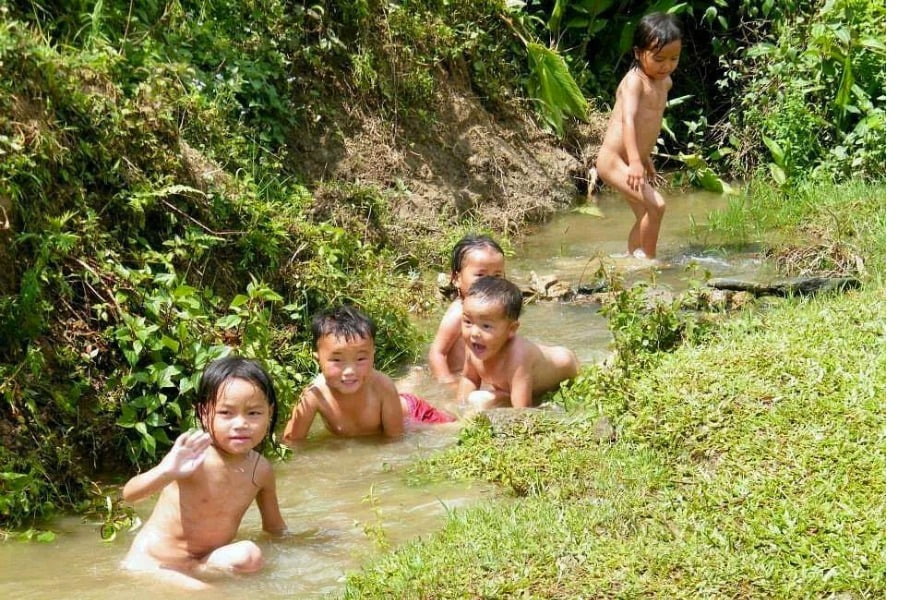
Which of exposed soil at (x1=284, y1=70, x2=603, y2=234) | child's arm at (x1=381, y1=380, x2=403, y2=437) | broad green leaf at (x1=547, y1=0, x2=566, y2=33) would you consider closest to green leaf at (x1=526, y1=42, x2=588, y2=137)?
exposed soil at (x1=284, y1=70, x2=603, y2=234)

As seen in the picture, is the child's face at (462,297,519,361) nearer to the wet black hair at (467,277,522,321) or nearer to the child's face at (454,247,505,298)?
the wet black hair at (467,277,522,321)

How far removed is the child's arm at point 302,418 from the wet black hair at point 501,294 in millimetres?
1064

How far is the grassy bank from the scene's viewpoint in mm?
4395

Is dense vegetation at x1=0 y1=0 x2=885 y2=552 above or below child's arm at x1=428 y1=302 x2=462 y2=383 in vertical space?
above

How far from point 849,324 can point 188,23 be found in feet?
17.2

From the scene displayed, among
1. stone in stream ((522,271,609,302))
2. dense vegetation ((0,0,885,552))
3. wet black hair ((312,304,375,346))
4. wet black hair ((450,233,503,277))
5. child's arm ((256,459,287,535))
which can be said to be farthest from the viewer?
stone in stream ((522,271,609,302))

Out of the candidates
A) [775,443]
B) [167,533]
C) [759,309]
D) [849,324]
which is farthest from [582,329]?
[167,533]

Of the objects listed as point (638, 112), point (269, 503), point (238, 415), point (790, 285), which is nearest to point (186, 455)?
point (238, 415)

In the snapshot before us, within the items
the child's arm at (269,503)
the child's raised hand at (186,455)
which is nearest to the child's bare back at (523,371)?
the child's arm at (269,503)

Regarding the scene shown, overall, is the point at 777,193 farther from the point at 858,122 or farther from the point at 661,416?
the point at 661,416

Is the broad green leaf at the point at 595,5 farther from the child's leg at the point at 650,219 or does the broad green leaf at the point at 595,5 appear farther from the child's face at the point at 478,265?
the child's face at the point at 478,265

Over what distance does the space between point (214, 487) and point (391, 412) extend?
5.34 ft

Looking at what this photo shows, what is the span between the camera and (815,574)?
4.29 metres

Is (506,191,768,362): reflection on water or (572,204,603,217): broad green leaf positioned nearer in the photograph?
(506,191,768,362): reflection on water
